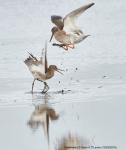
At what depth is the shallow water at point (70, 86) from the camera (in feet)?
17.3

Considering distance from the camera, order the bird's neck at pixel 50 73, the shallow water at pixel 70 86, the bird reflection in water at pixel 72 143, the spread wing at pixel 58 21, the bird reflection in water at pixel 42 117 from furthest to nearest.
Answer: the spread wing at pixel 58 21, the bird's neck at pixel 50 73, the bird reflection in water at pixel 42 117, the shallow water at pixel 70 86, the bird reflection in water at pixel 72 143

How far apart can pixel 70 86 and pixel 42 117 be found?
228cm

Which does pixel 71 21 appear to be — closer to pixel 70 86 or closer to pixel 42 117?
pixel 70 86

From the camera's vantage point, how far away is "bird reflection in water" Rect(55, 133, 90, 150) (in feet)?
16.0

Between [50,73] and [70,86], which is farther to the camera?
[70,86]

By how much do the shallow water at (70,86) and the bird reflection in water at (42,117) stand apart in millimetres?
65

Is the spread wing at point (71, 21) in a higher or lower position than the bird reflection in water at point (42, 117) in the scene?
higher

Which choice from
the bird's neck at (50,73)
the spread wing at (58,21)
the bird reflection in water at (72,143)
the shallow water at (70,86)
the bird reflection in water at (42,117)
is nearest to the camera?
the bird reflection in water at (72,143)

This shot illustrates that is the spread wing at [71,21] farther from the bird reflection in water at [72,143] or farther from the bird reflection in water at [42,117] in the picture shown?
the bird reflection in water at [72,143]

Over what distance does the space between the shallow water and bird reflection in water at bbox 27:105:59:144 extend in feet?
0.21

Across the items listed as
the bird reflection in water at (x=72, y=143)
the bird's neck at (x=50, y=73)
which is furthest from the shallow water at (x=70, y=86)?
the bird's neck at (x=50, y=73)

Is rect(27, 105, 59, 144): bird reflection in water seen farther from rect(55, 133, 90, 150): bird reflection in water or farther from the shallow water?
rect(55, 133, 90, 150): bird reflection in water

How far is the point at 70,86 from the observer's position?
27.2 ft

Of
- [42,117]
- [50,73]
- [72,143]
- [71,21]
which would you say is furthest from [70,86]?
[72,143]
